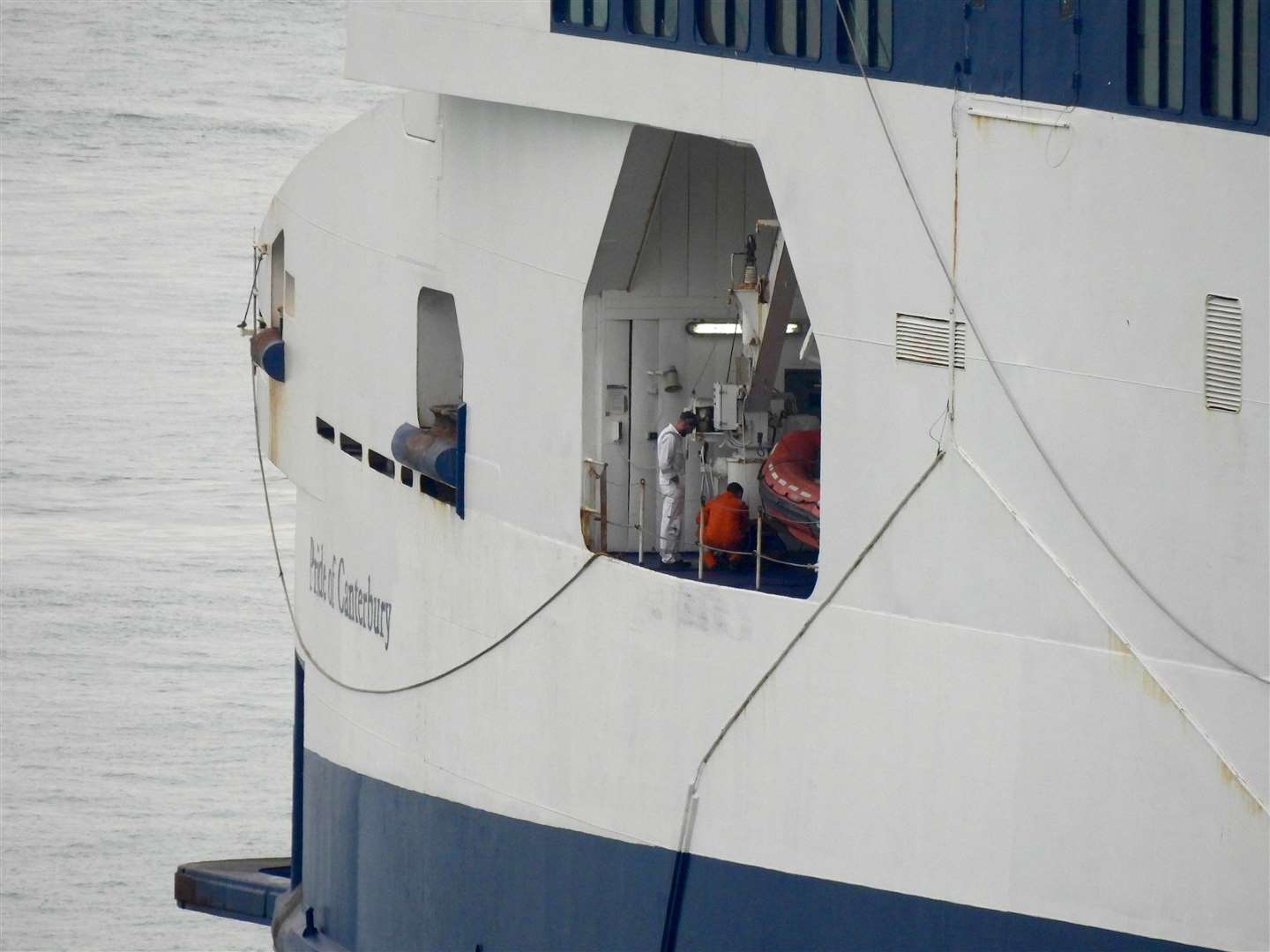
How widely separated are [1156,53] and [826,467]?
9.62 ft

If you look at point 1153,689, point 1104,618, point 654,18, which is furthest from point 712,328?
point 1153,689

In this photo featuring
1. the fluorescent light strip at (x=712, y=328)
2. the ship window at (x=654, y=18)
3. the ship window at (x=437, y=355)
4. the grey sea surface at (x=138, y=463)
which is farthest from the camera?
the grey sea surface at (x=138, y=463)

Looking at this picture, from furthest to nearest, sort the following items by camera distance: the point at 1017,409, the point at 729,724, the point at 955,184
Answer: the point at 729,724 → the point at 955,184 → the point at 1017,409

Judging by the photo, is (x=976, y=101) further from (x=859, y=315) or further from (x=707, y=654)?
(x=707, y=654)

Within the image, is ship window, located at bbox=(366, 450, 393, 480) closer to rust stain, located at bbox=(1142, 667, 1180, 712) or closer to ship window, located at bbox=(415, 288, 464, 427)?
ship window, located at bbox=(415, 288, 464, 427)

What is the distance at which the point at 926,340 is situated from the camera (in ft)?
40.4

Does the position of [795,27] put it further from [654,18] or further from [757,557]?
[757,557]

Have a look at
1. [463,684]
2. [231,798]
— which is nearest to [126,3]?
[231,798]

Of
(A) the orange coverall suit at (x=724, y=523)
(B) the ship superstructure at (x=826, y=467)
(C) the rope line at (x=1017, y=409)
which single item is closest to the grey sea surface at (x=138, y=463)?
(B) the ship superstructure at (x=826, y=467)

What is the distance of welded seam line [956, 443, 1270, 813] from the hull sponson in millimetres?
Answer: 978

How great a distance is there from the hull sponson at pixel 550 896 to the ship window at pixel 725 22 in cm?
476

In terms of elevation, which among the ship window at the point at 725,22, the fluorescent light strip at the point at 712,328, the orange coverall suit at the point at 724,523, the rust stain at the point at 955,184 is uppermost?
the ship window at the point at 725,22

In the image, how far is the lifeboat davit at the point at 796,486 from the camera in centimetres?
1424

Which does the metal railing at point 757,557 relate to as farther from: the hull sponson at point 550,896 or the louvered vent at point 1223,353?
the louvered vent at point 1223,353
